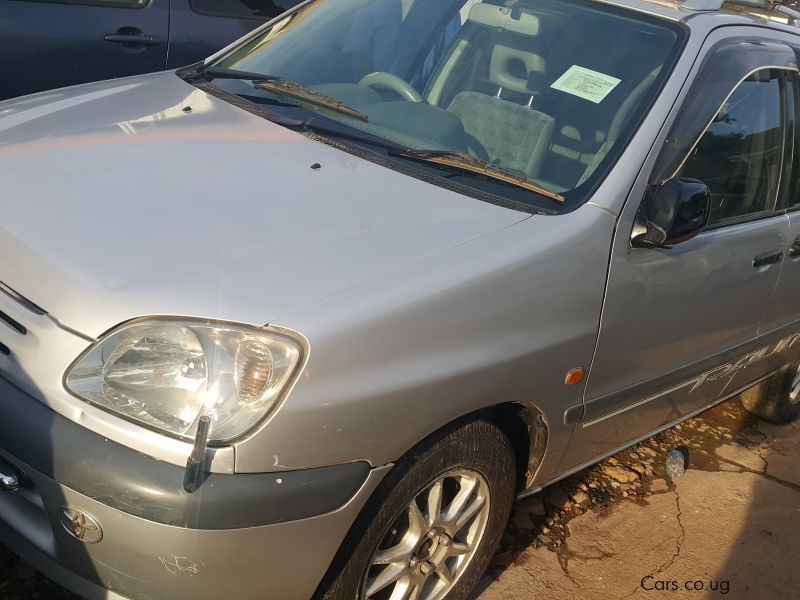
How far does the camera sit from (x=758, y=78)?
328 centimetres

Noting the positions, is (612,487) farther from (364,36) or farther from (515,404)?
(364,36)

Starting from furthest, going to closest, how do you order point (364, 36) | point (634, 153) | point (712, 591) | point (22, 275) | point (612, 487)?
point (612, 487) → point (364, 36) → point (712, 591) → point (634, 153) → point (22, 275)

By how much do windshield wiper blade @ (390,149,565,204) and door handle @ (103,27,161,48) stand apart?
2578mm

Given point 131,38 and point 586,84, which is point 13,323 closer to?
point 586,84

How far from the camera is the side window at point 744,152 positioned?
307cm

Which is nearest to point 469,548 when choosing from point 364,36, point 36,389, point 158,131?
point 36,389

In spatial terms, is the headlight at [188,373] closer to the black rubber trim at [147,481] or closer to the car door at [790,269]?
the black rubber trim at [147,481]

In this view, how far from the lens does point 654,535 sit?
11.4ft

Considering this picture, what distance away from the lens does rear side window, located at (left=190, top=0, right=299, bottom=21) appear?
5152mm

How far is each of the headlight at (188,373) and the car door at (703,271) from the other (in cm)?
110

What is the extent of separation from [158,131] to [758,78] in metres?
2.04

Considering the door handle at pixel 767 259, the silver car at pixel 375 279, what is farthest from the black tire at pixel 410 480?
the door handle at pixel 767 259

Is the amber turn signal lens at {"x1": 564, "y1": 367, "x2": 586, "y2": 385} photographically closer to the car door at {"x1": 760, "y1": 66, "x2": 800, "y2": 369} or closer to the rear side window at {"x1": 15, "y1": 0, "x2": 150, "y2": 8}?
the car door at {"x1": 760, "y1": 66, "x2": 800, "y2": 369}

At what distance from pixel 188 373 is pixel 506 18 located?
1.87 meters
